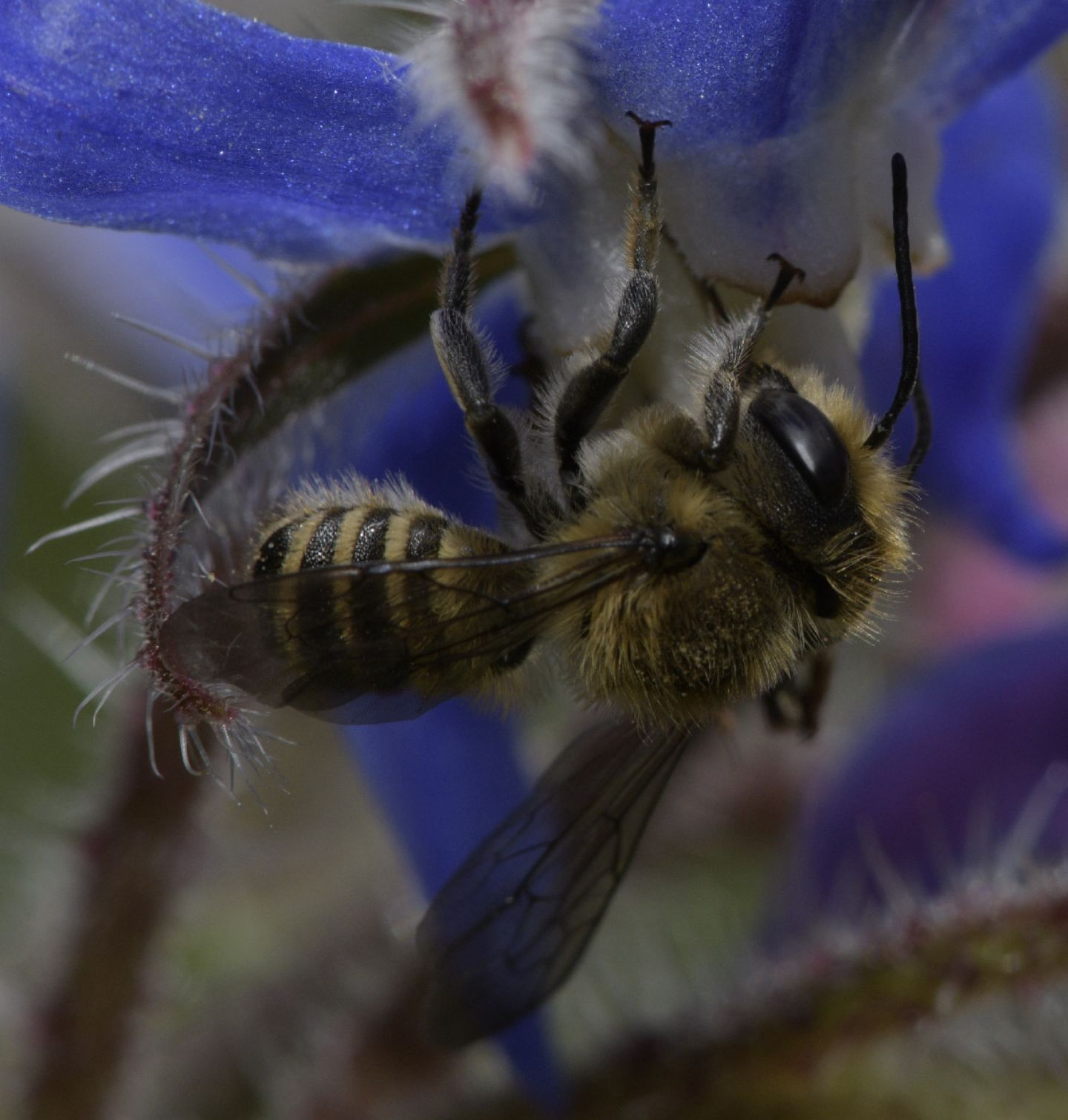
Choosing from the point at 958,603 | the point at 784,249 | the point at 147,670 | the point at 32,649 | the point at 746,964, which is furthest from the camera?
the point at 32,649

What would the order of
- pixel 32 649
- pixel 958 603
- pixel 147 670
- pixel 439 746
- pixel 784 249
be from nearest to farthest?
1. pixel 147 670
2. pixel 784 249
3. pixel 439 746
4. pixel 958 603
5. pixel 32 649

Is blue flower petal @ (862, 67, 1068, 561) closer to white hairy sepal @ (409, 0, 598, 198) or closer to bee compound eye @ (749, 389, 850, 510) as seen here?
bee compound eye @ (749, 389, 850, 510)

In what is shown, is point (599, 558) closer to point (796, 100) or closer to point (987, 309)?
point (796, 100)

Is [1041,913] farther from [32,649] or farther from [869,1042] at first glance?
[32,649]

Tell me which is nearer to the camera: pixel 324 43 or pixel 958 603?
pixel 324 43

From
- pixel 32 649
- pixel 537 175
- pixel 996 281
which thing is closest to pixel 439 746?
pixel 537 175

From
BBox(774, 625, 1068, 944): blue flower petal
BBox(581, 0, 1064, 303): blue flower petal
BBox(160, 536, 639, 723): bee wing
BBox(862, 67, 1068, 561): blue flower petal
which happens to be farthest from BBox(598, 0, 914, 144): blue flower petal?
BBox(774, 625, 1068, 944): blue flower petal

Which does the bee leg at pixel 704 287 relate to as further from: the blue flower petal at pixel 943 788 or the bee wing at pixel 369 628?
the blue flower petal at pixel 943 788
